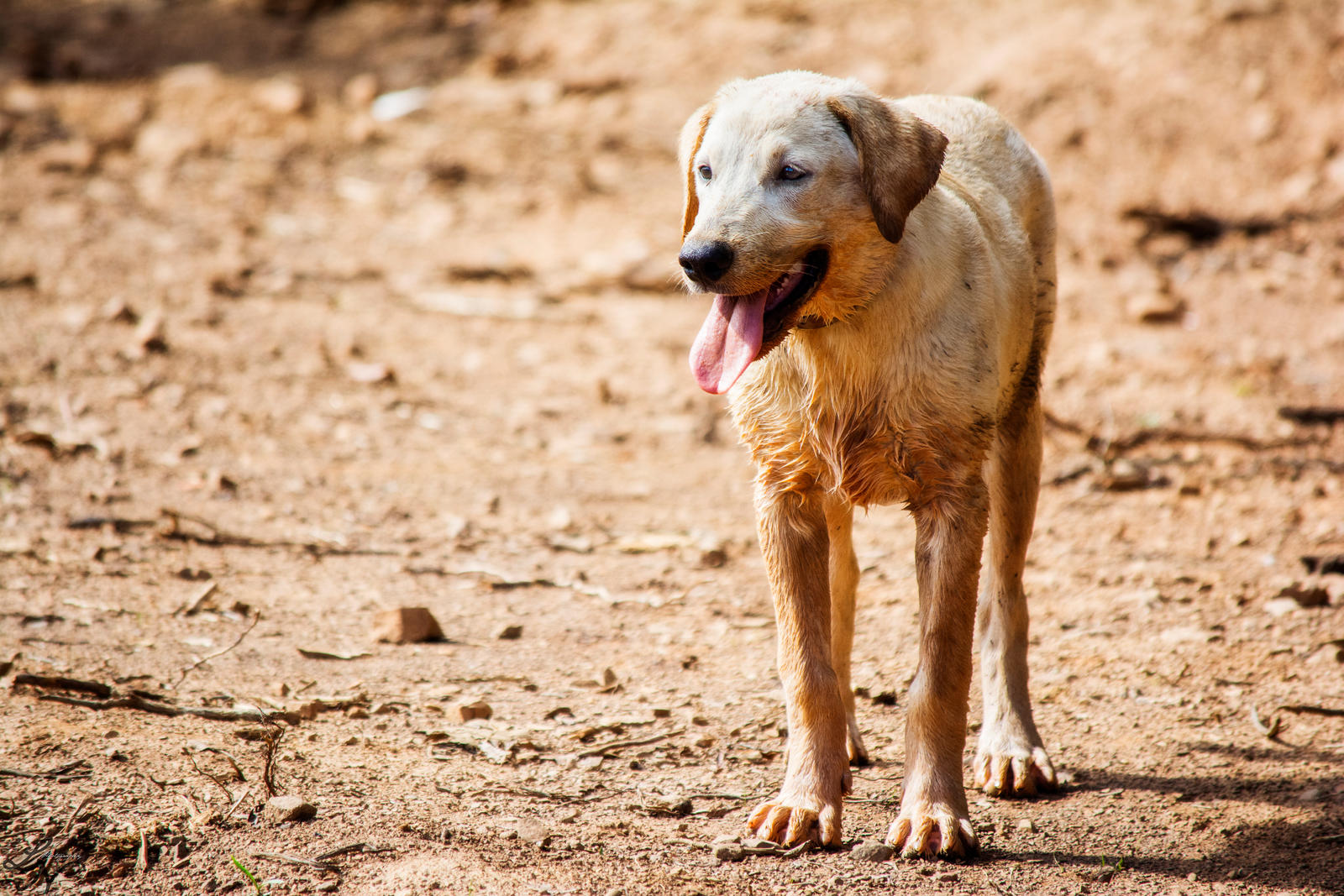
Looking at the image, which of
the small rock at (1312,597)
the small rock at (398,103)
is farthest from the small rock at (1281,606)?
the small rock at (398,103)

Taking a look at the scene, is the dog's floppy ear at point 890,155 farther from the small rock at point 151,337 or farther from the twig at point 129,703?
the small rock at point 151,337

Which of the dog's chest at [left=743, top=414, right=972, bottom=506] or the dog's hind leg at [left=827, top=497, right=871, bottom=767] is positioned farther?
the dog's hind leg at [left=827, top=497, right=871, bottom=767]

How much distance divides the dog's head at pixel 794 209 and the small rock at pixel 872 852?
57.0 inches

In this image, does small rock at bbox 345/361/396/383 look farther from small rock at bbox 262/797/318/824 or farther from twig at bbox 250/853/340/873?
twig at bbox 250/853/340/873

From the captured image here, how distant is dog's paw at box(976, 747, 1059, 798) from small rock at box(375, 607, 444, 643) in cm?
228

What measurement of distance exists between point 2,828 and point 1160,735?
386 centimetres

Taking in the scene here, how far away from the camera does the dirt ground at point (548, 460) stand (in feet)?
13.5

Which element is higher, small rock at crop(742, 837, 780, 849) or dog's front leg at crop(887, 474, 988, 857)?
dog's front leg at crop(887, 474, 988, 857)

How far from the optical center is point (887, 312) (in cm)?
396

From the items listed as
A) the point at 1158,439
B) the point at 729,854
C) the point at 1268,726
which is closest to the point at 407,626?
the point at 729,854

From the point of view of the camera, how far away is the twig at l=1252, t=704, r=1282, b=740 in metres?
4.74

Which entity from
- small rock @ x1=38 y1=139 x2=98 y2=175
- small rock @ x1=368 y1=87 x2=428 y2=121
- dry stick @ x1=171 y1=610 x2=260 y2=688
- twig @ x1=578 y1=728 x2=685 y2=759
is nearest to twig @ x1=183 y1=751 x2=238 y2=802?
dry stick @ x1=171 y1=610 x2=260 y2=688

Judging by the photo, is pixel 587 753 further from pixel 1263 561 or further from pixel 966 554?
pixel 1263 561

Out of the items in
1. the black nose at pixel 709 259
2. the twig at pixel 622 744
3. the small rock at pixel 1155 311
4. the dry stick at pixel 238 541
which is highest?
the black nose at pixel 709 259
